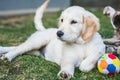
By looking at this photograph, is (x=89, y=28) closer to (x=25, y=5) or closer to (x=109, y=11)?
(x=109, y=11)

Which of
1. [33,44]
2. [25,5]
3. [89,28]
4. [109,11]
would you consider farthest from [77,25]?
[25,5]

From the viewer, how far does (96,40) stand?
520 cm

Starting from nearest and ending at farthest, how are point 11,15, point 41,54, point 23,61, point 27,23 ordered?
point 23,61, point 41,54, point 27,23, point 11,15

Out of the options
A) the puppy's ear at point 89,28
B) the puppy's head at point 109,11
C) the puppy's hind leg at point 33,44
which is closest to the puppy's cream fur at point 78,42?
the puppy's ear at point 89,28

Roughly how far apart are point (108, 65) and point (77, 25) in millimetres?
573

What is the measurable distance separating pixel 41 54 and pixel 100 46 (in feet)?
3.37

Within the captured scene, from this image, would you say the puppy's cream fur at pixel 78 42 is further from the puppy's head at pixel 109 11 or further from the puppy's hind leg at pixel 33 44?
the puppy's head at pixel 109 11

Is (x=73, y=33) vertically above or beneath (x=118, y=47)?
above

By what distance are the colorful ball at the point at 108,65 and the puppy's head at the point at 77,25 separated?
31 cm

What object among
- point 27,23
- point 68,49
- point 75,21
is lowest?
point 27,23

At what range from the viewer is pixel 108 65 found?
4.96 metres

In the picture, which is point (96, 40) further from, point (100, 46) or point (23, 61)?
point (23, 61)

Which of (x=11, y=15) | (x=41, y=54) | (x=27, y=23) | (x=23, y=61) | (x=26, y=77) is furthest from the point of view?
(x=11, y=15)

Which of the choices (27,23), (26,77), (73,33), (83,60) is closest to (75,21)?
(73,33)
